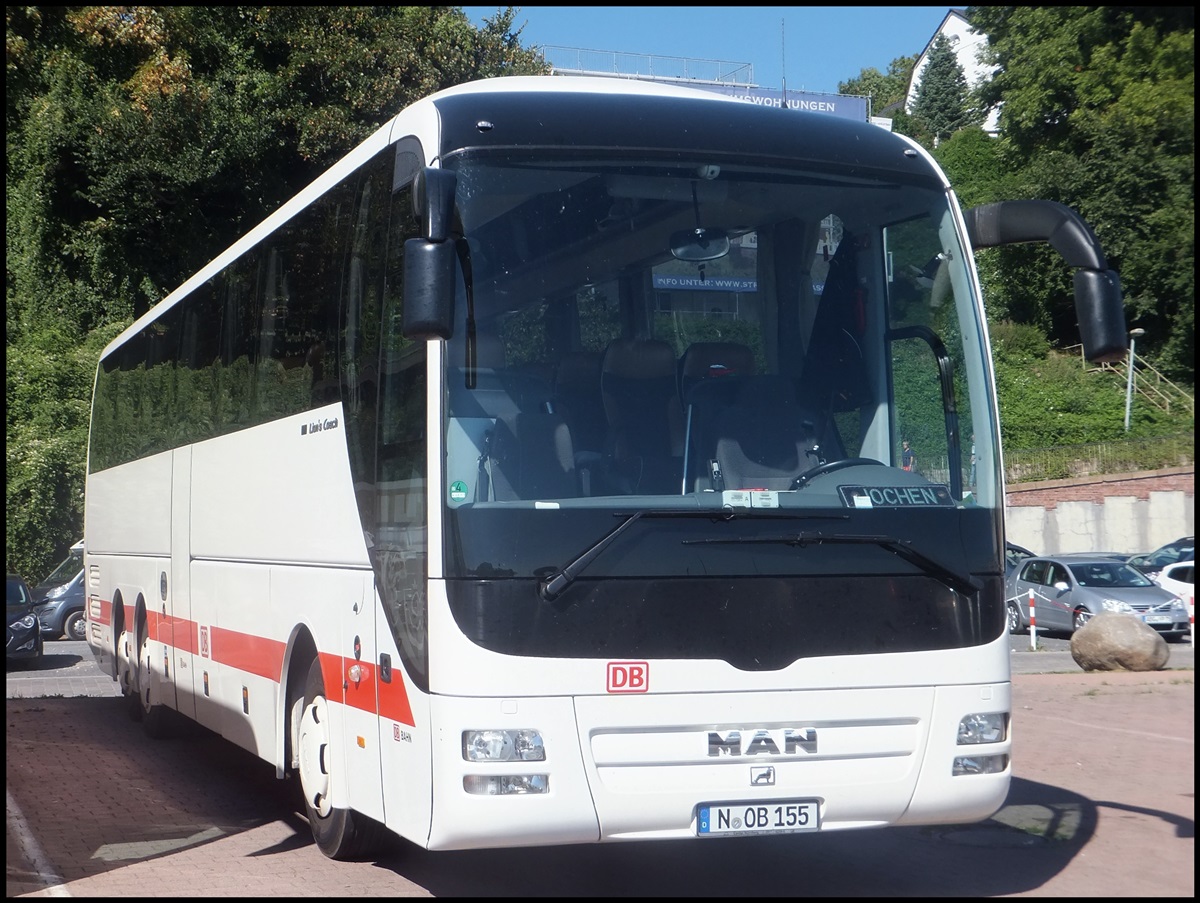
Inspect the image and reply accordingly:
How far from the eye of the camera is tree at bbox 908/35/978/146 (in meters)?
88.9

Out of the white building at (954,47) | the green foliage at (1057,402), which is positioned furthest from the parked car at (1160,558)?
the white building at (954,47)

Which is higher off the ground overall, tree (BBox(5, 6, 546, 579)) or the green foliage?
tree (BBox(5, 6, 546, 579))

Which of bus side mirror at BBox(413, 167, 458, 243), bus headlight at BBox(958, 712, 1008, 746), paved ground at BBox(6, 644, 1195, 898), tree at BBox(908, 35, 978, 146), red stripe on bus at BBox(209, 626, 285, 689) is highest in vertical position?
tree at BBox(908, 35, 978, 146)

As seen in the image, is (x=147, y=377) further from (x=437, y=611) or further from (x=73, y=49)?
(x=437, y=611)

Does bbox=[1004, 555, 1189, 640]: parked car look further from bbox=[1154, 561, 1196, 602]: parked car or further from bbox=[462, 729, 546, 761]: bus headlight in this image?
bbox=[462, 729, 546, 761]: bus headlight

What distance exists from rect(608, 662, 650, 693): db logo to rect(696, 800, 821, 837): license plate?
57cm

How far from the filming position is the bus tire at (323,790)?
749cm

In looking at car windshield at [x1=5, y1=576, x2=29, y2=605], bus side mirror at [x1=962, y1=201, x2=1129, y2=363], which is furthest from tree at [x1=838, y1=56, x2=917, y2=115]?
bus side mirror at [x1=962, y1=201, x2=1129, y2=363]

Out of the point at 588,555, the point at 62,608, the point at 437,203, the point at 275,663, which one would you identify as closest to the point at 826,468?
the point at 588,555

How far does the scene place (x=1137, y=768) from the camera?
11.0 meters

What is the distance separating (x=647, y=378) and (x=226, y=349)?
5.03 metres

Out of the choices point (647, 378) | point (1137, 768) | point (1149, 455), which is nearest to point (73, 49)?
point (647, 378)

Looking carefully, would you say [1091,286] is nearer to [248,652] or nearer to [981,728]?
[981,728]

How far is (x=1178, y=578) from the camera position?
28406 millimetres
